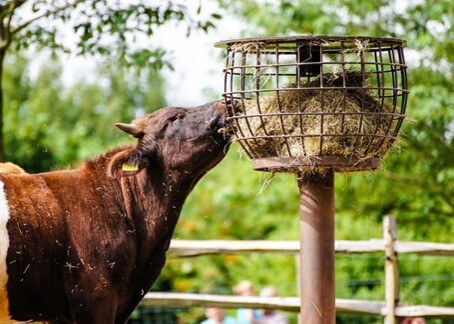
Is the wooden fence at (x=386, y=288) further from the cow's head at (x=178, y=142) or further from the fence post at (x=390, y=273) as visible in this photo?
the cow's head at (x=178, y=142)

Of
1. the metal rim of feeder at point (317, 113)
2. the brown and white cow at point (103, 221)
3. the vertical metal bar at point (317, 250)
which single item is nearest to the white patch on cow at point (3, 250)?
the brown and white cow at point (103, 221)

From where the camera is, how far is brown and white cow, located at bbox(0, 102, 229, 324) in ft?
17.6

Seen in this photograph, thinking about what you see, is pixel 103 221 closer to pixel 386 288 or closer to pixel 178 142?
pixel 178 142

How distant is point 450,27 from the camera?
33.9ft

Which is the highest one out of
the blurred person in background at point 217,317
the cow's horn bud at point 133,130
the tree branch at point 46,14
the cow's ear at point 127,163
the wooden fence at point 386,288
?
the tree branch at point 46,14

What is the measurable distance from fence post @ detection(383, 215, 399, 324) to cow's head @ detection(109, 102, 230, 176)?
121 inches

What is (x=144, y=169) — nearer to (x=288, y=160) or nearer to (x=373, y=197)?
(x=288, y=160)

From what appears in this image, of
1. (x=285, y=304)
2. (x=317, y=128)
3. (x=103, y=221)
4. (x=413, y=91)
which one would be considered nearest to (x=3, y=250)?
(x=103, y=221)

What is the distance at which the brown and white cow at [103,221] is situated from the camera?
536 cm

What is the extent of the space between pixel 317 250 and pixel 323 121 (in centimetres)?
67

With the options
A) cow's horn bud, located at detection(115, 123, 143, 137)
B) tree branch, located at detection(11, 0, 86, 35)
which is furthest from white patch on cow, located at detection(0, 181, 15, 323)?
tree branch, located at detection(11, 0, 86, 35)

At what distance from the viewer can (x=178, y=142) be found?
579 cm

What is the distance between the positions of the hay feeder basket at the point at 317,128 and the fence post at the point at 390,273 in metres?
3.46

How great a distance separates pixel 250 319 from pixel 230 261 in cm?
667
